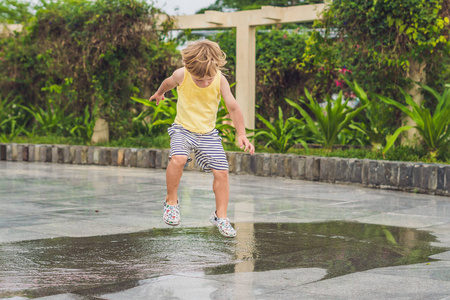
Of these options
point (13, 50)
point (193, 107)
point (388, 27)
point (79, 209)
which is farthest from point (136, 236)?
point (13, 50)

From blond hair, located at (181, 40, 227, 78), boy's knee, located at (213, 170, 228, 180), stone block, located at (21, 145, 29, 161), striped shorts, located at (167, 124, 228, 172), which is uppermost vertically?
blond hair, located at (181, 40, 227, 78)

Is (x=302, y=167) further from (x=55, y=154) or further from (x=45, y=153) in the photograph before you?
(x=45, y=153)

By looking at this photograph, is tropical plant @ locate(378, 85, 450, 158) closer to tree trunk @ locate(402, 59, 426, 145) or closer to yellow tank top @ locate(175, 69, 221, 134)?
tree trunk @ locate(402, 59, 426, 145)

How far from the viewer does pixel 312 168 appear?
9.88 metres

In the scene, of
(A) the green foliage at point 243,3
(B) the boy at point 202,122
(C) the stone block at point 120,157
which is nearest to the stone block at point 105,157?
(C) the stone block at point 120,157

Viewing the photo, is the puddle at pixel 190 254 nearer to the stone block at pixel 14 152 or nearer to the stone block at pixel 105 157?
the stone block at pixel 105 157

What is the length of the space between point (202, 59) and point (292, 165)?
578 centimetres

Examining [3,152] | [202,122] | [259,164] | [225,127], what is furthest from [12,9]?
[202,122]

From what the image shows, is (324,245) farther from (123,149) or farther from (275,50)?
(275,50)

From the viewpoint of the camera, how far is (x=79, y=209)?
21.8 ft

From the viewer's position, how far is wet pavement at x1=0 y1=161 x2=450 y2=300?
363cm

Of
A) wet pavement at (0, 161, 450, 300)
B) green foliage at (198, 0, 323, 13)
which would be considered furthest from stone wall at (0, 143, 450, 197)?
green foliage at (198, 0, 323, 13)

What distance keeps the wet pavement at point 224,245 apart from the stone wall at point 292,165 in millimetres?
398

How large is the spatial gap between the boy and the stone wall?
4.36 meters
